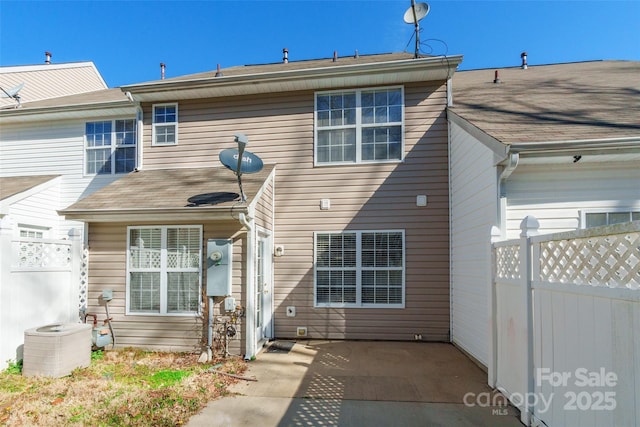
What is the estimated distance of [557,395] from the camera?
2.71 metres

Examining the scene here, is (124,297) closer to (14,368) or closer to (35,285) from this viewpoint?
(35,285)

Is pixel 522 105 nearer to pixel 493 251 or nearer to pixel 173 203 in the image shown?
pixel 493 251

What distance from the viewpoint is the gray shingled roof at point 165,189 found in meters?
→ 5.21

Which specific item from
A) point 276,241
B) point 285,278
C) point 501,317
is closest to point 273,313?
point 285,278

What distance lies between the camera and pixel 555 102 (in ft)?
18.6

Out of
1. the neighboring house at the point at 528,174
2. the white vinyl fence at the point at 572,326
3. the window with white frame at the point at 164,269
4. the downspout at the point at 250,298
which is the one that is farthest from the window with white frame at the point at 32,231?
the white vinyl fence at the point at 572,326

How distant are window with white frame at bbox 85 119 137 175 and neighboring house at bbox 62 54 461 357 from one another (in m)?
0.86

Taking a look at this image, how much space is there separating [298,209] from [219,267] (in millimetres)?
Result: 1993

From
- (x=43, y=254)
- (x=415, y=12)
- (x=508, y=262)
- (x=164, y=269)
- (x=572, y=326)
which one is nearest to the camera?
(x=572, y=326)

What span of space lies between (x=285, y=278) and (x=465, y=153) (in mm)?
3861

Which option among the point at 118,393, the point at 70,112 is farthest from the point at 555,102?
the point at 70,112

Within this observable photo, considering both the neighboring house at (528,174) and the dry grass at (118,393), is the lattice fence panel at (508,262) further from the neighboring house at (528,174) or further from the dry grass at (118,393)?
the dry grass at (118,393)

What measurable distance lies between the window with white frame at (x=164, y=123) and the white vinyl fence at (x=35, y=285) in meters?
2.54

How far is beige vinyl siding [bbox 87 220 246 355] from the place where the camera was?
5297 millimetres
